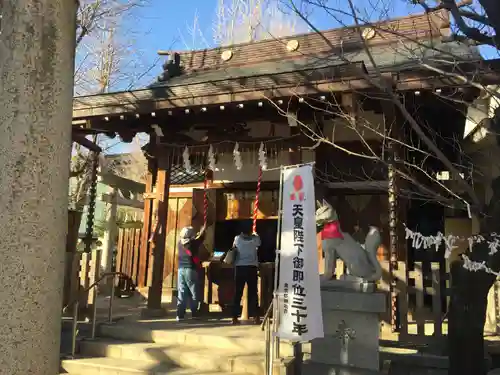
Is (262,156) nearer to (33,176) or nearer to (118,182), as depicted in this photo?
(33,176)

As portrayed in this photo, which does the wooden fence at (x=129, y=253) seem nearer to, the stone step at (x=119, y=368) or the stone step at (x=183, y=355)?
the stone step at (x=183, y=355)

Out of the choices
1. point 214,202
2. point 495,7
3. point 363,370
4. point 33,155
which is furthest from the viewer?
point 214,202

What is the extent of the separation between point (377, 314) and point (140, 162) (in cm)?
2566

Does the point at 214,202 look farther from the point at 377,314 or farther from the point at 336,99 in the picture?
the point at 377,314

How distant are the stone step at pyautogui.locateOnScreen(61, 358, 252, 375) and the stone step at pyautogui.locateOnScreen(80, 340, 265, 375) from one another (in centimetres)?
11

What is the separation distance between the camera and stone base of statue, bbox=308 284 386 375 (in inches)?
241

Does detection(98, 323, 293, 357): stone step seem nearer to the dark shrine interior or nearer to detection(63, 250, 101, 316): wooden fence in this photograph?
detection(63, 250, 101, 316): wooden fence

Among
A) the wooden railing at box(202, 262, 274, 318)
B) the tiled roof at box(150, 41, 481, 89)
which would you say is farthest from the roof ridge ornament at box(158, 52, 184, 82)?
the wooden railing at box(202, 262, 274, 318)

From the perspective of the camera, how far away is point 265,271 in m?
9.29

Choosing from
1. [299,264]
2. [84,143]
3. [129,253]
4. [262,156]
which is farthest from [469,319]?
[129,253]

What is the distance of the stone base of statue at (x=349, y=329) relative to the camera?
613cm

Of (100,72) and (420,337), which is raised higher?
(100,72)

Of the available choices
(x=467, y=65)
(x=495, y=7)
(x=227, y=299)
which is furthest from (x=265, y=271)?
(x=495, y=7)

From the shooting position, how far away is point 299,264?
18.9 ft
